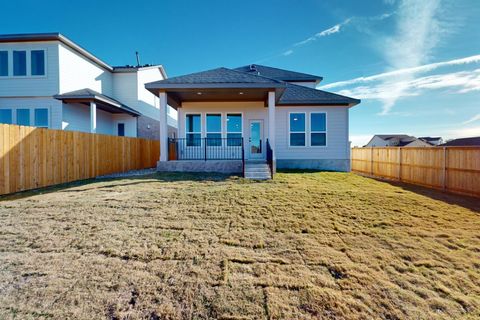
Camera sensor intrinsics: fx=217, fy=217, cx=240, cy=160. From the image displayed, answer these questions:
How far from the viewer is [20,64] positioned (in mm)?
12609

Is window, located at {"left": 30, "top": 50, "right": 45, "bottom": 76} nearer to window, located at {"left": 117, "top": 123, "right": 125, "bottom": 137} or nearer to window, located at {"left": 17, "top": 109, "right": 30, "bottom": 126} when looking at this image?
window, located at {"left": 17, "top": 109, "right": 30, "bottom": 126}

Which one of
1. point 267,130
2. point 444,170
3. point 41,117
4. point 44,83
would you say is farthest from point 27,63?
point 444,170

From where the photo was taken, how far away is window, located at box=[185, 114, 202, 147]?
1249 centimetres


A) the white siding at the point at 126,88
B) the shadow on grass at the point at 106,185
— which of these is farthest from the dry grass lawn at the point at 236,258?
the white siding at the point at 126,88

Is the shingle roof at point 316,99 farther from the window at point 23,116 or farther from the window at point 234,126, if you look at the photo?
the window at point 23,116

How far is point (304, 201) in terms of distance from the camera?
578 cm

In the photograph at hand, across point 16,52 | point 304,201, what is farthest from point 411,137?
point 16,52

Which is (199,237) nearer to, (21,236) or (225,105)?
(21,236)

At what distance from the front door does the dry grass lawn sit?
6.79 meters

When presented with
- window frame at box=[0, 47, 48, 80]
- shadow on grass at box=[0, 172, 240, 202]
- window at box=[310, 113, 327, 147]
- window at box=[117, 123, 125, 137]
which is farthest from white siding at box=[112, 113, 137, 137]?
window at box=[310, 113, 327, 147]

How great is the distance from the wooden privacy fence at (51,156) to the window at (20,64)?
Result: 23.0 feet

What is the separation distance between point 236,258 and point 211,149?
9.56 meters

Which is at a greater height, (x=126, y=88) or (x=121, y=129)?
(x=126, y=88)

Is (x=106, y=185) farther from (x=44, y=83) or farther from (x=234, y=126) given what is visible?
(x=44, y=83)
